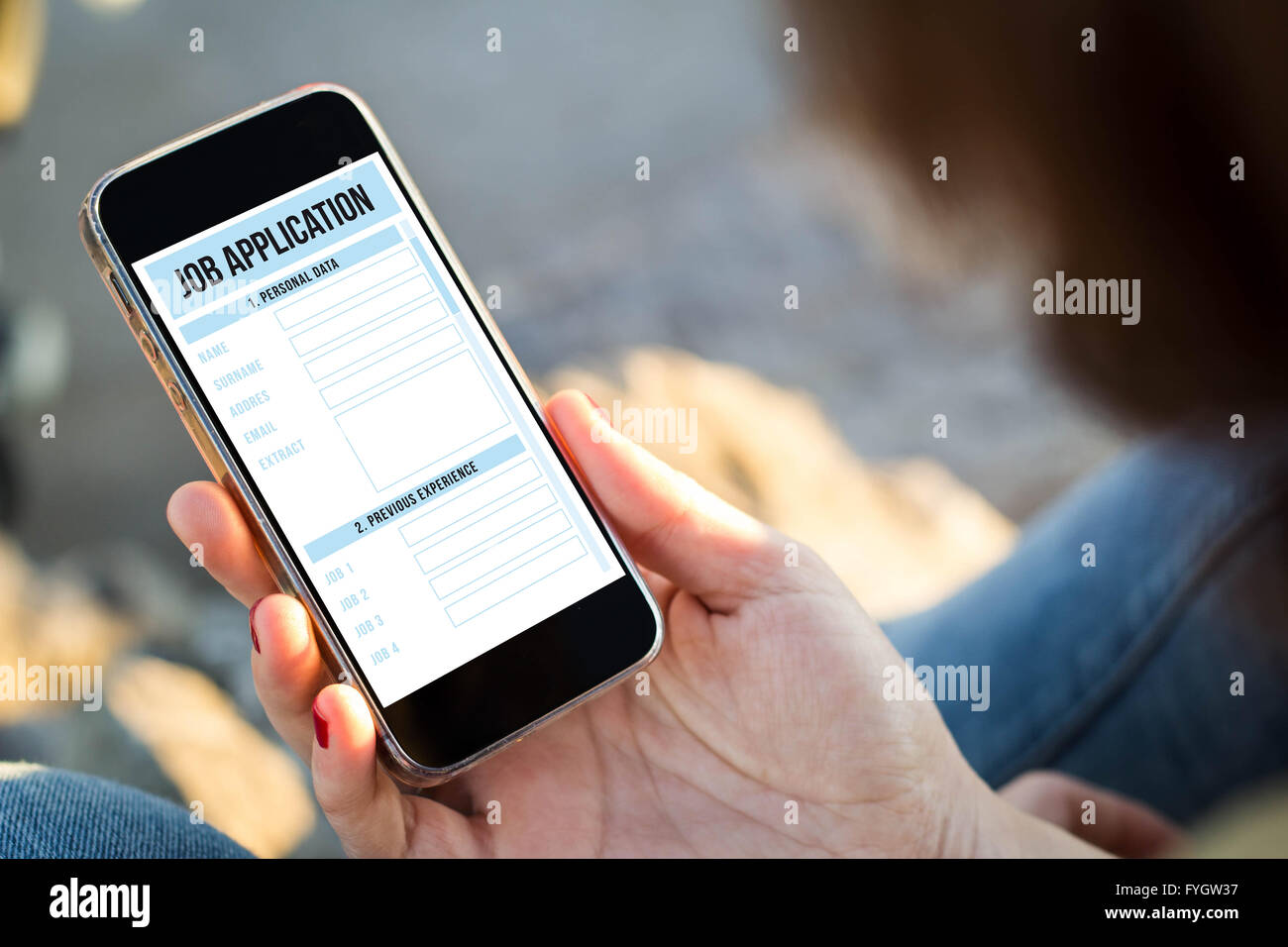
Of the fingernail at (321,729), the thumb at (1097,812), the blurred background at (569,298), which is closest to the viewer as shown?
the fingernail at (321,729)

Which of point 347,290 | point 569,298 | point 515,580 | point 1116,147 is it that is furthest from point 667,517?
point 1116,147

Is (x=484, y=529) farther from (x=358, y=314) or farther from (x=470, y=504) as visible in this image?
(x=358, y=314)

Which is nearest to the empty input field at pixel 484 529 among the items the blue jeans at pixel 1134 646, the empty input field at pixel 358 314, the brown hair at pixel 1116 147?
the empty input field at pixel 358 314

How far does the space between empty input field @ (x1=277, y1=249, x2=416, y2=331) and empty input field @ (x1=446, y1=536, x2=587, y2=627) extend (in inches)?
5.7

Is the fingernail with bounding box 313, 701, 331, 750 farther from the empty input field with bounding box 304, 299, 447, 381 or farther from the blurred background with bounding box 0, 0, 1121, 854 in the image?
the blurred background with bounding box 0, 0, 1121, 854

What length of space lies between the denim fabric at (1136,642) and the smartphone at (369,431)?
289mm

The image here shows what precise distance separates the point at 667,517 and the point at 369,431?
0.46 ft

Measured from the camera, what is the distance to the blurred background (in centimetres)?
74

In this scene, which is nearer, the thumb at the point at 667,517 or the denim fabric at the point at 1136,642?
the thumb at the point at 667,517

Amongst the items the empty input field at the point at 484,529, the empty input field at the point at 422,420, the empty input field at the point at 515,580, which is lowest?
the empty input field at the point at 515,580

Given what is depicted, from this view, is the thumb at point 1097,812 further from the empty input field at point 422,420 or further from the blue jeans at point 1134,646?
the empty input field at point 422,420

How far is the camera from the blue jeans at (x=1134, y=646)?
561 millimetres

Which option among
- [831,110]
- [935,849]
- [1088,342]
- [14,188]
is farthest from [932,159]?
[14,188]

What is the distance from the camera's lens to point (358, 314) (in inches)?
16.1
